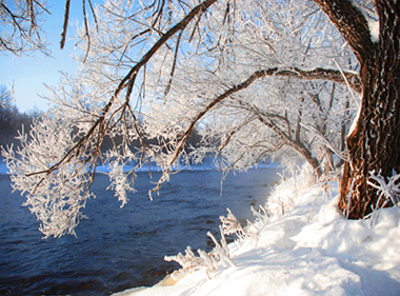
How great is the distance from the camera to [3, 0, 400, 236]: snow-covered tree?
2.29m

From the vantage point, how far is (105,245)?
Result: 7301 millimetres

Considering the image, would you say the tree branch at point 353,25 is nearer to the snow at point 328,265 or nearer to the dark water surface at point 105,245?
the snow at point 328,265

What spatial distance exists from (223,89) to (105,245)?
20.4ft

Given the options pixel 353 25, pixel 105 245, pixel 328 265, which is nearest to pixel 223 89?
pixel 353 25

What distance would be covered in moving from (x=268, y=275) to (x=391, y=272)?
878 millimetres

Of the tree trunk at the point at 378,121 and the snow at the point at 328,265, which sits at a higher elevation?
the tree trunk at the point at 378,121

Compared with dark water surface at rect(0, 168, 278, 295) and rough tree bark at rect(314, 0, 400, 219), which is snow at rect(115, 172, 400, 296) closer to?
rough tree bark at rect(314, 0, 400, 219)

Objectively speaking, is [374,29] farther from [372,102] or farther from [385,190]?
[385,190]

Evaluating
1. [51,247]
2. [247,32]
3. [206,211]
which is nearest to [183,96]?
[247,32]

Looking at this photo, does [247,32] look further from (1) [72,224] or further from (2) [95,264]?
(2) [95,264]

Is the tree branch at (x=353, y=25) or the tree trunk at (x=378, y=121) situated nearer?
the tree trunk at (x=378, y=121)

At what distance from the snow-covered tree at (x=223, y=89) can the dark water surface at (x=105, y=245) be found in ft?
6.70

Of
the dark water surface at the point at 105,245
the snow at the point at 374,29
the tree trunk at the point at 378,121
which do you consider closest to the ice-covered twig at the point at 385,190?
the tree trunk at the point at 378,121

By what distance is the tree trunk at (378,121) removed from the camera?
2.13 m
